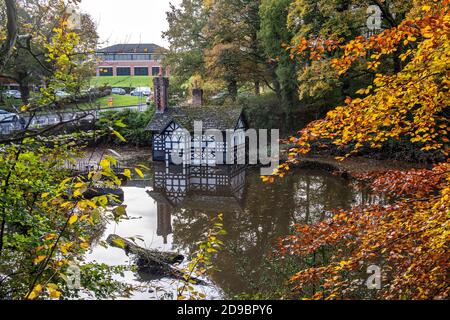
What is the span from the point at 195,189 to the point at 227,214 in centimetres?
489

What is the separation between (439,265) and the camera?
5.11m

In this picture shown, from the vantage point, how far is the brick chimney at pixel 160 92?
2825 centimetres

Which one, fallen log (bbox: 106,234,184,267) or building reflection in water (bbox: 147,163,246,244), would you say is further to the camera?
building reflection in water (bbox: 147,163,246,244)

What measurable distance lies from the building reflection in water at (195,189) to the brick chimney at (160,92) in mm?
3898

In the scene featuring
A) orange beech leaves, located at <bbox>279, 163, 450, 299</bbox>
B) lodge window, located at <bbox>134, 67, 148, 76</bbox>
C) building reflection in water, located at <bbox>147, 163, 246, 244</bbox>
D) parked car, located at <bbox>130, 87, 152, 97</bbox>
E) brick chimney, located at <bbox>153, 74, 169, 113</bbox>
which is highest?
lodge window, located at <bbox>134, 67, 148, 76</bbox>

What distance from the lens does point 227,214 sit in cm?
1661

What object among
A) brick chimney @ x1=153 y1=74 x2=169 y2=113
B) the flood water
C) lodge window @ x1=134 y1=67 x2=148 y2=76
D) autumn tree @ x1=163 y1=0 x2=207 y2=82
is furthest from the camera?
lodge window @ x1=134 y1=67 x2=148 y2=76

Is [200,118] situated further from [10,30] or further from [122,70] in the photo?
[122,70]

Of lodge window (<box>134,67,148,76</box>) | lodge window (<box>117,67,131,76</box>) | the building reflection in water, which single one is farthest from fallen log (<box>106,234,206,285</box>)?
lodge window (<box>134,67,148,76</box>)

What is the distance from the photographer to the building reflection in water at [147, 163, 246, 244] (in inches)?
692

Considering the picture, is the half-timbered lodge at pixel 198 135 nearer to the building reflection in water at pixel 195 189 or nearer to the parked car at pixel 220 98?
the building reflection in water at pixel 195 189

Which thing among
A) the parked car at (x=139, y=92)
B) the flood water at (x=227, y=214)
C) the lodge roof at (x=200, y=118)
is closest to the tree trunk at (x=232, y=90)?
the lodge roof at (x=200, y=118)

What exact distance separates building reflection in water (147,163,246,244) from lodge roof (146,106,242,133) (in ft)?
8.18

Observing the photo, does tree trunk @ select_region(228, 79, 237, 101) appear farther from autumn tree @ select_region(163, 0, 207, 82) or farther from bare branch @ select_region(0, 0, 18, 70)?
bare branch @ select_region(0, 0, 18, 70)
